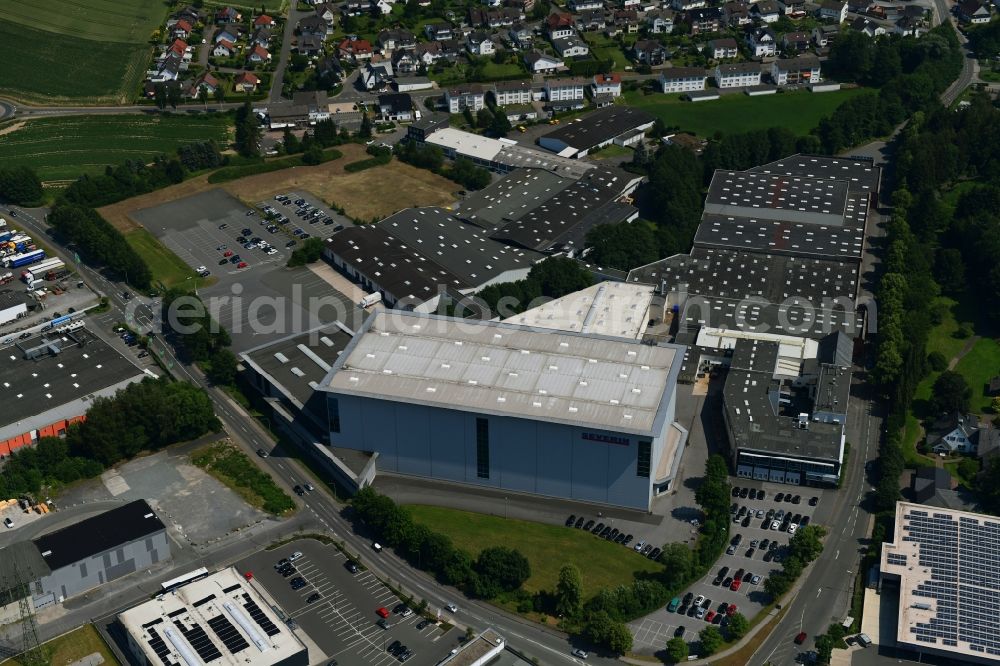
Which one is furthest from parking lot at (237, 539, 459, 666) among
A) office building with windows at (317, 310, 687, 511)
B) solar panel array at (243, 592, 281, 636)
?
office building with windows at (317, 310, 687, 511)

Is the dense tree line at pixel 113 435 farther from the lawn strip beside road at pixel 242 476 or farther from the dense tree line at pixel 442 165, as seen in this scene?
the dense tree line at pixel 442 165

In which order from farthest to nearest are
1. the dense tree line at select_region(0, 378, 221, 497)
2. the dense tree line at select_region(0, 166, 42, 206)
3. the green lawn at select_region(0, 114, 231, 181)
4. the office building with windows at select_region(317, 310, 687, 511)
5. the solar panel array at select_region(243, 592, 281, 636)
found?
the green lawn at select_region(0, 114, 231, 181)
the dense tree line at select_region(0, 166, 42, 206)
the dense tree line at select_region(0, 378, 221, 497)
the office building with windows at select_region(317, 310, 687, 511)
the solar panel array at select_region(243, 592, 281, 636)

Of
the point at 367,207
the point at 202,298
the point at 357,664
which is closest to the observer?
the point at 357,664

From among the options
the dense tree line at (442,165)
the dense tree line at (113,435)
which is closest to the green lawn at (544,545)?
the dense tree line at (113,435)

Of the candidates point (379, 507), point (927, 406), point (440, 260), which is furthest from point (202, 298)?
point (927, 406)

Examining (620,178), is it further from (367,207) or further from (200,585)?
(200,585)

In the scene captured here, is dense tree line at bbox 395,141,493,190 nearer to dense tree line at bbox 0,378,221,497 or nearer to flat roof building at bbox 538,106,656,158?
flat roof building at bbox 538,106,656,158
